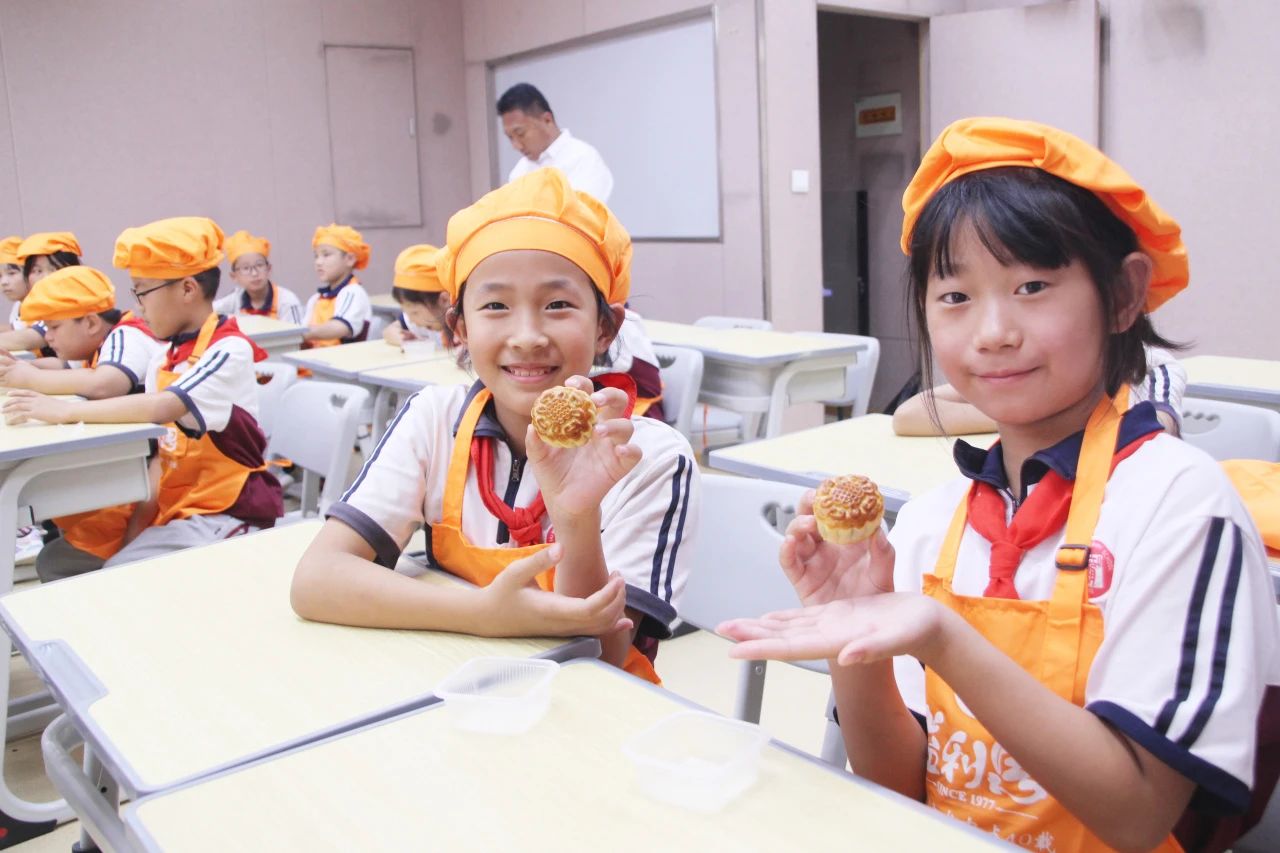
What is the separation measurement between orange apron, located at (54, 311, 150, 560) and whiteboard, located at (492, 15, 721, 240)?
4047 millimetres

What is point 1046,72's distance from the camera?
533cm

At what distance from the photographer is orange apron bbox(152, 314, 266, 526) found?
2.68m

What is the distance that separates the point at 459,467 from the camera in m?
1.47

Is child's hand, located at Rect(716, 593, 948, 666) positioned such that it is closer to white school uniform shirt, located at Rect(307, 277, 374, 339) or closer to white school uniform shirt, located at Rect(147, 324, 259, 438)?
white school uniform shirt, located at Rect(147, 324, 259, 438)

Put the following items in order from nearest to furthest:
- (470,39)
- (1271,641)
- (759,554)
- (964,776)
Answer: (1271,641) → (964,776) → (759,554) → (470,39)

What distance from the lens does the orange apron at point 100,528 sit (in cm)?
267

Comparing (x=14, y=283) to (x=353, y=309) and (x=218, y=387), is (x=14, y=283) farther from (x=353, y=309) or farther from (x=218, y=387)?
(x=218, y=387)

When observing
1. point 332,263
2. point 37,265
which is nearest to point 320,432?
point 37,265

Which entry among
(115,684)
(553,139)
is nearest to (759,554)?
(115,684)

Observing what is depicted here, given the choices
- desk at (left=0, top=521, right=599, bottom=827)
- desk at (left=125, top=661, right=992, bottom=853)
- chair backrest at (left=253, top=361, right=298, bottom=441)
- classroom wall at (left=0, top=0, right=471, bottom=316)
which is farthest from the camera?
classroom wall at (left=0, top=0, right=471, bottom=316)

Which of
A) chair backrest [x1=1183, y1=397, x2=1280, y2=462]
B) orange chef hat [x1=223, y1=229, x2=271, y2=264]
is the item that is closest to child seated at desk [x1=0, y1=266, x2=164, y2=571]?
chair backrest [x1=1183, y1=397, x2=1280, y2=462]

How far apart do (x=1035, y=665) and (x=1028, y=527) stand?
0.13m

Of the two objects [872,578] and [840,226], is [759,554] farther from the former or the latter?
[840,226]

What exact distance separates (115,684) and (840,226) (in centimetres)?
609
